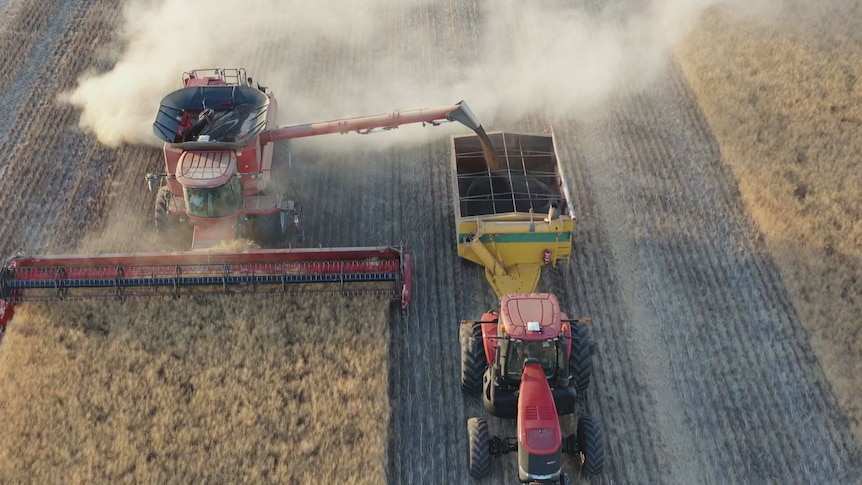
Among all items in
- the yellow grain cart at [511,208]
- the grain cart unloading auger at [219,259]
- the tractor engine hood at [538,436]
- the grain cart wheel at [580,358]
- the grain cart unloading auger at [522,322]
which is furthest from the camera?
the grain cart unloading auger at [219,259]

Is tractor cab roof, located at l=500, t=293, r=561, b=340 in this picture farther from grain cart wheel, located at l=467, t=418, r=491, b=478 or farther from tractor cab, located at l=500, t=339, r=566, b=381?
grain cart wheel, located at l=467, t=418, r=491, b=478

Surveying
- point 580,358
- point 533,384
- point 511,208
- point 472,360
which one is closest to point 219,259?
point 472,360

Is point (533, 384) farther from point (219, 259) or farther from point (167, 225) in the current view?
point (167, 225)

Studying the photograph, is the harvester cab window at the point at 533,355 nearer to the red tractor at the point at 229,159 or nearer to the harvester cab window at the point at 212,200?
the red tractor at the point at 229,159

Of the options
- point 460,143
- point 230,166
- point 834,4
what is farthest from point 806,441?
point 834,4

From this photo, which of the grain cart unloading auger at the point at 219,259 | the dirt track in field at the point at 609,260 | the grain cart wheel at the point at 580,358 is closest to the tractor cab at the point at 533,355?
the grain cart wheel at the point at 580,358

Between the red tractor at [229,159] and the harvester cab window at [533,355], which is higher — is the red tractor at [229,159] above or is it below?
above
